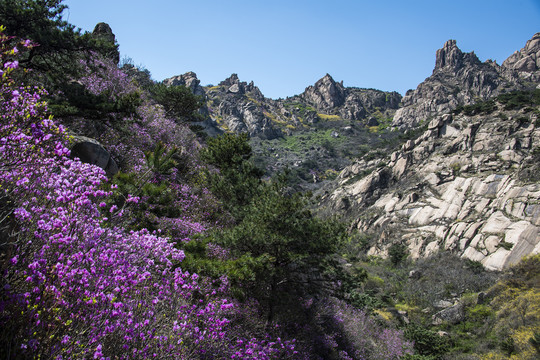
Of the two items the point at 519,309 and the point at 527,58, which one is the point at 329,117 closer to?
the point at 527,58

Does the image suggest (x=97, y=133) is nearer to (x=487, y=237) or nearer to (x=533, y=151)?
(x=487, y=237)

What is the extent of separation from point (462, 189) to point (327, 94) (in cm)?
11128

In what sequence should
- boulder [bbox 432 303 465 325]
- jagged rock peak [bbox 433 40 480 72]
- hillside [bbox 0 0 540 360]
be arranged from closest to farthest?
hillside [bbox 0 0 540 360] < boulder [bbox 432 303 465 325] < jagged rock peak [bbox 433 40 480 72]

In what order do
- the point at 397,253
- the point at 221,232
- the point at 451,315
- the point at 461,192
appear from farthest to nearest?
the point at 461,192
the point at 397,253
the point at 451,315
the point at 221,232

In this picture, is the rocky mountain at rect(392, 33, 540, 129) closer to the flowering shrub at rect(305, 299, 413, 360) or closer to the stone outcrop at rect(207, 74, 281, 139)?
the stone outcrop at rect(207, 74, 281, 139)

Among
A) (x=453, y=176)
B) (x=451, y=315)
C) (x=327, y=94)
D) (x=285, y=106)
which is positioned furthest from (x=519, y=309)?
(x=327, y=94)

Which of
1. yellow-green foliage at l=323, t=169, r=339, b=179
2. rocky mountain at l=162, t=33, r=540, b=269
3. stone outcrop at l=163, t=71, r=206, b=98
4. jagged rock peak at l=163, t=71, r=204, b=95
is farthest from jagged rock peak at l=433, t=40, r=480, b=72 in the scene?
jagged rock peak at l=163, t=71, r=204, b=95

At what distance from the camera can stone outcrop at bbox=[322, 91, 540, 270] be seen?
27.1m

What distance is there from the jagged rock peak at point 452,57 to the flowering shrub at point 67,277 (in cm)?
14095

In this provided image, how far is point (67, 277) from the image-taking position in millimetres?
3143

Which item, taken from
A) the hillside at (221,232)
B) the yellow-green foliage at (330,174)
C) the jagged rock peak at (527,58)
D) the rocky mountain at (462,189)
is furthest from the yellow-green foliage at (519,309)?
the jagged rock peak at (527,58)

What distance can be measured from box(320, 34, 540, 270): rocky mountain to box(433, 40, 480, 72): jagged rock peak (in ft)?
266

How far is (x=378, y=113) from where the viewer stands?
5108 inches

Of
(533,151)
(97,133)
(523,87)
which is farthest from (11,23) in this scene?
(523,87)
